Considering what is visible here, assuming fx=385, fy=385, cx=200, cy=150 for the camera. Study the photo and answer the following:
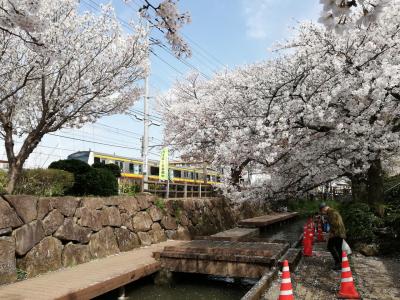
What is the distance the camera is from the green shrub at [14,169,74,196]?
9695mm

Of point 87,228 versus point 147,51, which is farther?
point 147,51

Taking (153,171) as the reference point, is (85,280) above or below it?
below

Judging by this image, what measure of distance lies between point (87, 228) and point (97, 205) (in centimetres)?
83

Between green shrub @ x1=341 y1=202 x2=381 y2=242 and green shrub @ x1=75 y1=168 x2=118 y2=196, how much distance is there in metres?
7.09

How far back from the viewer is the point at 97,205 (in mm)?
10523

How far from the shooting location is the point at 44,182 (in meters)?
10.2

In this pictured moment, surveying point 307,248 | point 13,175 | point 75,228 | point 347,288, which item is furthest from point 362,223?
point 13,175

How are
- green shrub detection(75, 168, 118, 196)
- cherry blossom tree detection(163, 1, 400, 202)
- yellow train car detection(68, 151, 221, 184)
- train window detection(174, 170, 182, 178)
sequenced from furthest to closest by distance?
train window detection(174, 170, 182, 178) → yellow train car detection(68, 151, 221, 184) → green shrub detection(75, 168, 118, 196) → cherry blossom tree detection(163, 1, 400, 202)

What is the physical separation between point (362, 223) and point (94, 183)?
760cm

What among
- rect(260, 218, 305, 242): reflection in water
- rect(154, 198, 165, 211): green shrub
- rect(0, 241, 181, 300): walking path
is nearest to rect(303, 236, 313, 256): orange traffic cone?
rect(0, 241, 181, 300): walking path

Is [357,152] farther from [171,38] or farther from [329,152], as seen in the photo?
[171,38]

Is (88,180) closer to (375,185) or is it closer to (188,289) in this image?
(188,289)

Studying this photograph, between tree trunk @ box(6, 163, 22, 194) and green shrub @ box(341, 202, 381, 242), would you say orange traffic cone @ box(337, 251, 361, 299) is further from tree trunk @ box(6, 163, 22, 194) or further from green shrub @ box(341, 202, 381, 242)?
tree trunk @ box(6, 163, 22, 194)

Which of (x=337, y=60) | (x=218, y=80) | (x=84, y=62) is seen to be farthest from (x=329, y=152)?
(x=218, y=80)
